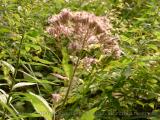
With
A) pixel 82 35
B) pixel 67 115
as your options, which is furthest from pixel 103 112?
pixel 82 35

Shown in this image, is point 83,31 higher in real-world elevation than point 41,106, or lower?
higher

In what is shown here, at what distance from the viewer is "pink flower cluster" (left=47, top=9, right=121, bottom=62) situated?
1605 mm

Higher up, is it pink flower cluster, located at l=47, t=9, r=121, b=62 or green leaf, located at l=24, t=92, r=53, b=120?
pink flower cluster, located at l=47, t=9, r=121, b=62

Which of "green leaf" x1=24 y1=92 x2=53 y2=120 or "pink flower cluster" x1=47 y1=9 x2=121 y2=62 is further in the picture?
"pink flower cluster" x1=47 y1=9 x2=121 y2=62

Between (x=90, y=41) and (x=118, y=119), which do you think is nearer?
(x=90, y=41)

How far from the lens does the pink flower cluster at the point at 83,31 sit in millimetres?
1605

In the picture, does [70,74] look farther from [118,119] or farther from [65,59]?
[118,119]

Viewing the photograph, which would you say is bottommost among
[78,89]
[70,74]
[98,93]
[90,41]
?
[98,93]

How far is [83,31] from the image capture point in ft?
5.26

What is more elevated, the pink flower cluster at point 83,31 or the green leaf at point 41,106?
the pink flower cluster at point 83,31

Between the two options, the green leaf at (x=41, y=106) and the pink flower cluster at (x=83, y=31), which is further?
the pink flower cluster at (x=83, y=31)

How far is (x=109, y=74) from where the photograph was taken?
1.88m

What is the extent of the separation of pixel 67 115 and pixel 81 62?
26cm

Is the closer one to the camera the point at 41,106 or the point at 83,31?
the point at 41,106
